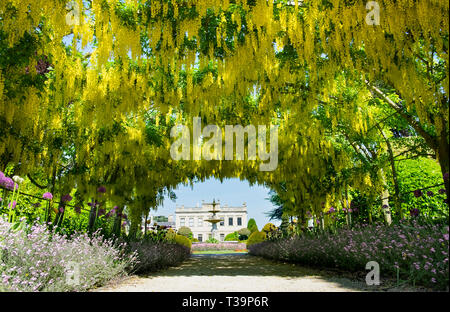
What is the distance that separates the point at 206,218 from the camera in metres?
49.2

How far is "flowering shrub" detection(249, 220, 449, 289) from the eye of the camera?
343 cm

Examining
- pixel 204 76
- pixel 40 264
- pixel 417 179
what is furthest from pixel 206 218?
pixel 40 264

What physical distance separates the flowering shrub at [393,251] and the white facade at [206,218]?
42473mm

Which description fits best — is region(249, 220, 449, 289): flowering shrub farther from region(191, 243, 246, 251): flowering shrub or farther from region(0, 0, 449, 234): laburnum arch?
region(191, 243, 246, 251): flowering shrub

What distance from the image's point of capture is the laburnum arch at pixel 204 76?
171 inches

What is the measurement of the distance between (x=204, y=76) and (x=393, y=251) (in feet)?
14.4

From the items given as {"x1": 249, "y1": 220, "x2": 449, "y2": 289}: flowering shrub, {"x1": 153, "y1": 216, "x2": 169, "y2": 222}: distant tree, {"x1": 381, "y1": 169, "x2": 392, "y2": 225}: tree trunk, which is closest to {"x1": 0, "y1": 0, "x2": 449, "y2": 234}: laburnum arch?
{"x1": 381, "y1": 169, "x2": 392, "y2": 225}: tree trunk

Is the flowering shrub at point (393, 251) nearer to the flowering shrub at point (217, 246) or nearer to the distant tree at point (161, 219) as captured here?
the flowering shrub at point (217, 246)

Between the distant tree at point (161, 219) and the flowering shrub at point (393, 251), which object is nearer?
the flowering shrub at point (393, 251)

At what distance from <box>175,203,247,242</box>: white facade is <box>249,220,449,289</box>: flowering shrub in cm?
4247

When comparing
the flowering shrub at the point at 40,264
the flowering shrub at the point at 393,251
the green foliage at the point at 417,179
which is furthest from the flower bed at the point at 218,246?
the flowering shrub at the point at 40,264

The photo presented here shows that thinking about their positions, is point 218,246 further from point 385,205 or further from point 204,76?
point 204,76
